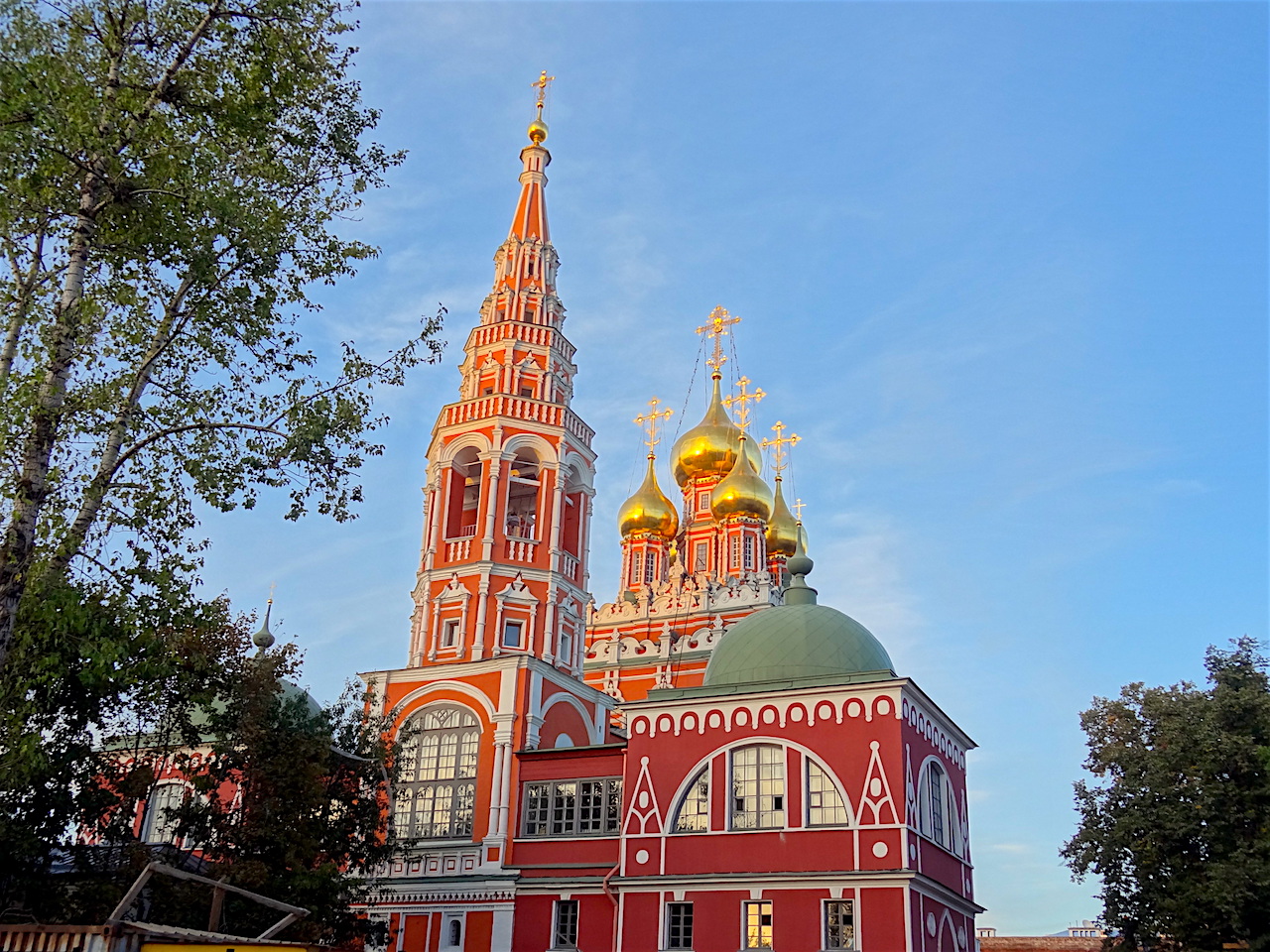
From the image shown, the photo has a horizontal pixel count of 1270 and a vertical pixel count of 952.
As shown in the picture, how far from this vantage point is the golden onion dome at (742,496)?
163 ft

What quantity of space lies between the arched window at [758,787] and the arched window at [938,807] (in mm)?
2695

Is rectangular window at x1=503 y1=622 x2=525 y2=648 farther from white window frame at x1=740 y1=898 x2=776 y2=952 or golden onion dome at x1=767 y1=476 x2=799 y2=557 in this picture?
golden onion dome at x1=767 y1=476 x2=799 y2=557

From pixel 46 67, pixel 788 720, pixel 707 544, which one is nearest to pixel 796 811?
pixel 788 720

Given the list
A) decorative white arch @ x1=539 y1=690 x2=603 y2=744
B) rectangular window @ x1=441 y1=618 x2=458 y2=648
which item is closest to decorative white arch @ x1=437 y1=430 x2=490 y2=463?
rectangular window @ x1=441 y1=618 x2=458 y2=648

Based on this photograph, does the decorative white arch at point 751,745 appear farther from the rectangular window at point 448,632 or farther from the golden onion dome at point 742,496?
the golden onion dome at point 742,496

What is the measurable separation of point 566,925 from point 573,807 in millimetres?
2374

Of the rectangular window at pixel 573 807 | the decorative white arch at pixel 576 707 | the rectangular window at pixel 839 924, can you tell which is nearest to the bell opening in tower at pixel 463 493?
the decorative white arch at pixel 576 707

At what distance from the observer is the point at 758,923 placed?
2188cm

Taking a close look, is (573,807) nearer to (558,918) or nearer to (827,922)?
(558,918)

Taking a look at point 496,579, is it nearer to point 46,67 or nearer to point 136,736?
point 136,736

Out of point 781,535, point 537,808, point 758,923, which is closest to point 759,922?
point 758,923

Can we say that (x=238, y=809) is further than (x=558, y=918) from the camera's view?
No

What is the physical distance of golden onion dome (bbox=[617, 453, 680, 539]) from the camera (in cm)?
5219

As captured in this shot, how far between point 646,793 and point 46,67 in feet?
56.6
